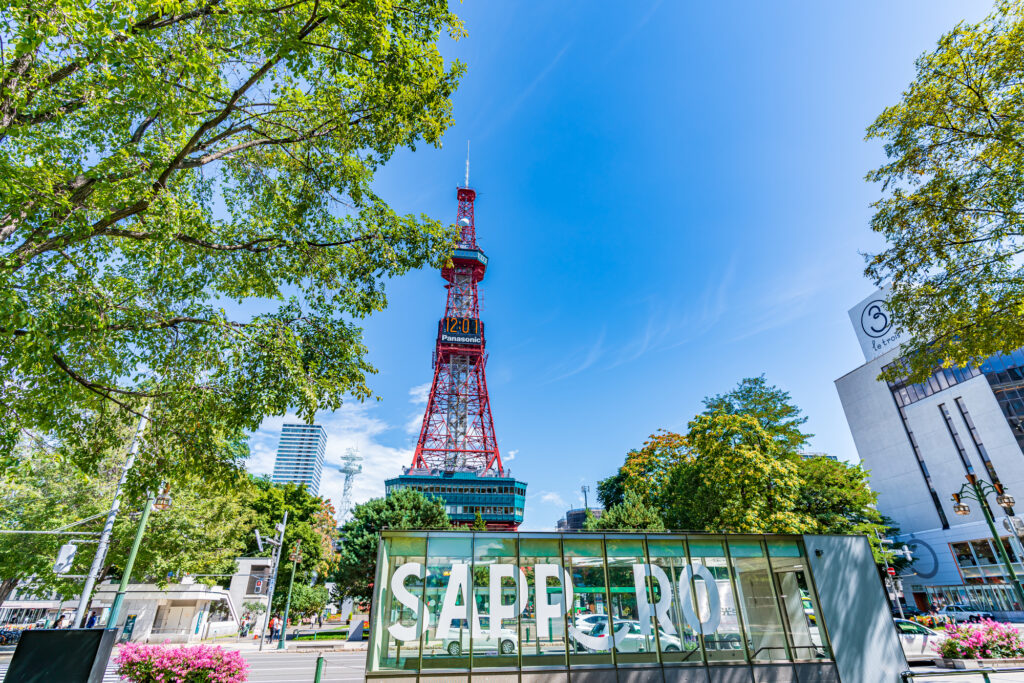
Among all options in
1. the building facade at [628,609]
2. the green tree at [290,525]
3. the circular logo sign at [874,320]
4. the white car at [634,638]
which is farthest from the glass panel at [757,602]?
the circular logo sign at [874,320]

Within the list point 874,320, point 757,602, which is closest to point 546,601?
point 757,602

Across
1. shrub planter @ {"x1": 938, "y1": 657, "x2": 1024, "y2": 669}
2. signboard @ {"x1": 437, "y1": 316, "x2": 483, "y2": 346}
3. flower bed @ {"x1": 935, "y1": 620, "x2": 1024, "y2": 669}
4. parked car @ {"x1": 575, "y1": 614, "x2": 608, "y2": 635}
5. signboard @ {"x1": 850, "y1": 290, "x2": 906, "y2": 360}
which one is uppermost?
signboard @ {"x1": 437, "y1": 316, "x2": 483, "y2": 346}

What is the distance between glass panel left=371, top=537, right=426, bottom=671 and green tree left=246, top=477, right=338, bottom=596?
99.1 feet

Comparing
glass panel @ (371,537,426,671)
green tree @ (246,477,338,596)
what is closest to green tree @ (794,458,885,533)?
glass panel @ (371,537,426,671)

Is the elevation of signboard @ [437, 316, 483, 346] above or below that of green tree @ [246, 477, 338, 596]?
above

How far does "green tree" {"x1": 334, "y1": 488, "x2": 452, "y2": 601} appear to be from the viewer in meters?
35.1

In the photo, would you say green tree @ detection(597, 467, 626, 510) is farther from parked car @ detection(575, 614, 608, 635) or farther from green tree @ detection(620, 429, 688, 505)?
parked car @ detection(575, 614, 608, 635)

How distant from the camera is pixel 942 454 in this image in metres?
44.5

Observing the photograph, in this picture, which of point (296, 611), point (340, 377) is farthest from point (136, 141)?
point (296, 611)

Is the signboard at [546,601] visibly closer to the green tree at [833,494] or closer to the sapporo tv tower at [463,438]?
the green tree at [833,494]

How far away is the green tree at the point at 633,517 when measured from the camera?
32.4 m

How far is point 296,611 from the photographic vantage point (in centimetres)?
4169

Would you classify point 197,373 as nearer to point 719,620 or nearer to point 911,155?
point 719,620

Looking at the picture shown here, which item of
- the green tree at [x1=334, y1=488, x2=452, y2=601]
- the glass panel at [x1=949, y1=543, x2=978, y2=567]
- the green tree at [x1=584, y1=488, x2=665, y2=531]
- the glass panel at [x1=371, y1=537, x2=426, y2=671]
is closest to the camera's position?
the glass panel at [x1=371, y1=537, x2=426, y2=671]
